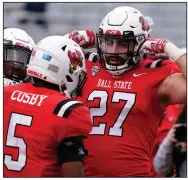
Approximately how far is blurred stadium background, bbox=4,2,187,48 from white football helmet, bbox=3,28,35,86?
12.8ft

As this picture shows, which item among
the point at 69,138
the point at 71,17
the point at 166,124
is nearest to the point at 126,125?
the point at 69,138

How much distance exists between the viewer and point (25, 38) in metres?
3.75

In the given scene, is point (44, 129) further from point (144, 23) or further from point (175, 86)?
point (144, 23)

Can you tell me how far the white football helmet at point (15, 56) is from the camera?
361 centimetres

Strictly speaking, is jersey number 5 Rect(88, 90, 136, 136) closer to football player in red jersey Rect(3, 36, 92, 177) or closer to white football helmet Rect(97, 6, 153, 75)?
white football helmet Rect(97, 6, 153, 75)

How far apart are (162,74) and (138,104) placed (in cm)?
21

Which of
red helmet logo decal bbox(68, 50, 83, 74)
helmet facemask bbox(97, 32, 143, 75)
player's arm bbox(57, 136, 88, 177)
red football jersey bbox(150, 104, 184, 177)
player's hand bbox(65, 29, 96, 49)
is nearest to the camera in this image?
player's arm bbox(57, 136, 88, 177)

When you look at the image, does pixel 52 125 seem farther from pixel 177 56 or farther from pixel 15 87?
pixel 177 56

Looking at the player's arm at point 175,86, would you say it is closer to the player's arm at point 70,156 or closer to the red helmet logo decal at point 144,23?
the red helmet logo decal at point 144,23

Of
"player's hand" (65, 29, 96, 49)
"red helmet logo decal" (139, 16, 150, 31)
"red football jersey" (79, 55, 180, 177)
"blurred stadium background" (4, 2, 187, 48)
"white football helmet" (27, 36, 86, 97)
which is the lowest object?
"blurred stadium background" (4, 2, 187, 48)

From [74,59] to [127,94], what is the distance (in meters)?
0.54

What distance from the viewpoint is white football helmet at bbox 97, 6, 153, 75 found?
346 centimetres

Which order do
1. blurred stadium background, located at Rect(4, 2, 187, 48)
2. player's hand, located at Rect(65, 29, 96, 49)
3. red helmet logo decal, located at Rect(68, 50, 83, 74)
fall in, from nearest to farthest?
red helmet logo decal, located at Rect(68, 50, 83, 74) → player's hand, located at Rect(65, 29, 96, 49) → blurred stadium background, located at Rect(4, 2, 187, 48)

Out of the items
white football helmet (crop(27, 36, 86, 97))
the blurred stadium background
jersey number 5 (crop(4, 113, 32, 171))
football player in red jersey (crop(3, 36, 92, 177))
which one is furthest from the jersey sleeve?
the blurred stadium background
